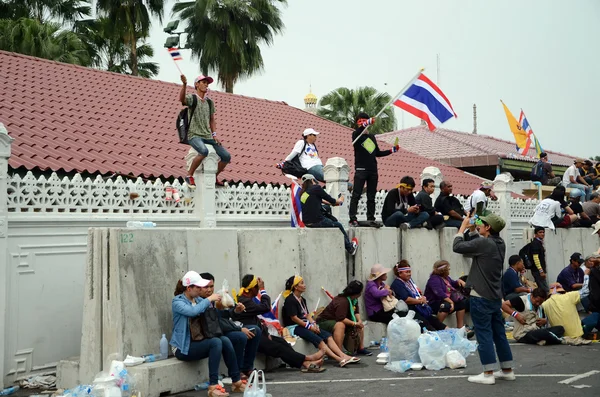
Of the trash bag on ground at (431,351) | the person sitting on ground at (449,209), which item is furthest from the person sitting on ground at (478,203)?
the trash bag on ground at (431,351)

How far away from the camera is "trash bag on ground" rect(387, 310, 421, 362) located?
1065 cm

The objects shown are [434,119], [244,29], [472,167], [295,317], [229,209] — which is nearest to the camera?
[295,317]

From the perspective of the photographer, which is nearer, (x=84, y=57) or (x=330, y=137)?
(x=330, y=137)

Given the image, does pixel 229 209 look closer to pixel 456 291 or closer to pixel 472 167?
pixel 456 291

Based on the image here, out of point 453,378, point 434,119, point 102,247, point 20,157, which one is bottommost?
point 453,378

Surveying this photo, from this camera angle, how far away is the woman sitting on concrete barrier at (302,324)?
35.9ft

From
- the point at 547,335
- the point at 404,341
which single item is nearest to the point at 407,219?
the point at 547,335

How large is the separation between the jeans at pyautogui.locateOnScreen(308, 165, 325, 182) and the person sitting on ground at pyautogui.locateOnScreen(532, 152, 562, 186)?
10.6 meters

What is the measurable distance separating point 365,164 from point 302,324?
3954 millimetres

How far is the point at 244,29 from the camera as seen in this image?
3050 centimetres

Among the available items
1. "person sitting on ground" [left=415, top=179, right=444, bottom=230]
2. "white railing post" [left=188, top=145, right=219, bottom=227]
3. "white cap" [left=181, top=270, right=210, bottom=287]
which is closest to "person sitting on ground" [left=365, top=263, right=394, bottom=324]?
"person sitting on ground" [left=415, top=179, right=444, bottom=230]

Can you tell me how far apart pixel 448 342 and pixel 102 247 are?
203 inches

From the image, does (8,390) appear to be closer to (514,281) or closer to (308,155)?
(308,155)

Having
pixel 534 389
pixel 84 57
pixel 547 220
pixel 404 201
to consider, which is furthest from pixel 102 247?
pixel 84 57
